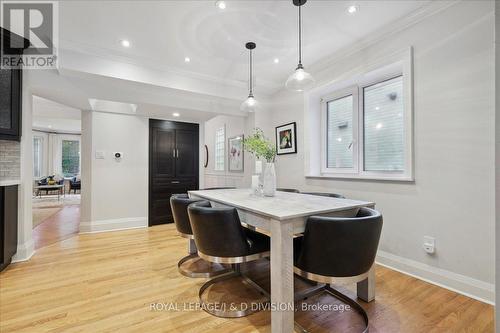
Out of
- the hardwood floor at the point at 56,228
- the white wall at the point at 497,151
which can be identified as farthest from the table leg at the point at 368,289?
the hardwood floor at the point at 56,228

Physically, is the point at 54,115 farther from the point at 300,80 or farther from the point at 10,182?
the point at 300,80

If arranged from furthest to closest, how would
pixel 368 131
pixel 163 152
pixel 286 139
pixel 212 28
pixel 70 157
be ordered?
1. pixel 70 157
2. pixel 163 152
3. pixel 286 139
4. pixel 368 131
5. pixel 212 28

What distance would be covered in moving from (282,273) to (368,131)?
231cm

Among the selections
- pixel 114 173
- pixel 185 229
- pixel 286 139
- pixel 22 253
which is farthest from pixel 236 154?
pixel 22 253

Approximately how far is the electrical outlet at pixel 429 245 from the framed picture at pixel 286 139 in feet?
6.84

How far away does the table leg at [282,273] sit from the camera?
1425 millimetres

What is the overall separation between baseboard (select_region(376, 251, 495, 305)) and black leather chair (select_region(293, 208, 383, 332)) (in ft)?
4.07

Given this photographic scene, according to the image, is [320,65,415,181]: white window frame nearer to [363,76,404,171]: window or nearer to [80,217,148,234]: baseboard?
[363,76,404,171]: window

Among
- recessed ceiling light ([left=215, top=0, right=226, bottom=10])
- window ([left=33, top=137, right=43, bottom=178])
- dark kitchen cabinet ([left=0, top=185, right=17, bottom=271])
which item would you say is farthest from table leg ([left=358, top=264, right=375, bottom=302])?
window ([left=33, top=137, right=43, bottom=178])

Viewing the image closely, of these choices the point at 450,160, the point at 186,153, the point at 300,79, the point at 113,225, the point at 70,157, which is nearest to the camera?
the point at 300,79

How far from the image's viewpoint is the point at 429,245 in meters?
2.22

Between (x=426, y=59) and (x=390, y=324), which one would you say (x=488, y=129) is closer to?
(x=426, y=59)

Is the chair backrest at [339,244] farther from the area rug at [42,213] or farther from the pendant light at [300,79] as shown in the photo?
the area rug at [42,213]

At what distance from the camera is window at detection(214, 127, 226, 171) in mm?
6318
